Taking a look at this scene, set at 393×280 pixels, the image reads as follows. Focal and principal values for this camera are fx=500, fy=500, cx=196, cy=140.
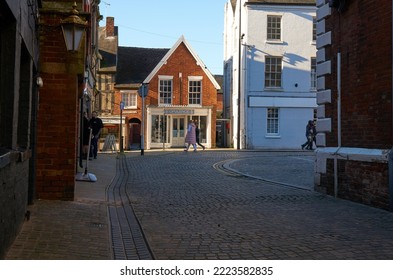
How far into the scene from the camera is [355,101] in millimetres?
9148

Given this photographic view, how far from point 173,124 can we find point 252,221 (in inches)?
1113

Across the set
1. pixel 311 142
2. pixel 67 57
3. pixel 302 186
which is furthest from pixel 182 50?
pixel 67 57

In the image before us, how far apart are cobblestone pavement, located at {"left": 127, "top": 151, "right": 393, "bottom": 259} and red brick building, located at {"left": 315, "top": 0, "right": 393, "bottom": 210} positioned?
430 millimetres

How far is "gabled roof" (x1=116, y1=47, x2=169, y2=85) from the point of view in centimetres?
3762

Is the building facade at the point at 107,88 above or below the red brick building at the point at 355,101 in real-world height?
above

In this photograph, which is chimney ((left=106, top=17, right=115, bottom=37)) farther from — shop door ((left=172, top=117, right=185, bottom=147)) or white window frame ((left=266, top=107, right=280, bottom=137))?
white window frame ((left=266, top=107, right=280, bottom=137))

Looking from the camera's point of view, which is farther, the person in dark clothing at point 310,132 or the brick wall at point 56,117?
the person in dark clothing at point 310,132

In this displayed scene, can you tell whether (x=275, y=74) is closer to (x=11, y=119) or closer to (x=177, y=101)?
(x=177, y=101)

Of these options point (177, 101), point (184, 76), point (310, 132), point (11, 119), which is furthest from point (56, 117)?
point (184, 76)

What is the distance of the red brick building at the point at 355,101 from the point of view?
816 centimetres

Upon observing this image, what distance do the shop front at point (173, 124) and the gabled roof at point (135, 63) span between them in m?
3.73

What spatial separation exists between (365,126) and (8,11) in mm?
6285

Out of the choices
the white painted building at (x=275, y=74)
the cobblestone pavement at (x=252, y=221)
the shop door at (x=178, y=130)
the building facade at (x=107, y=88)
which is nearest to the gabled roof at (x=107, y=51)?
the building facade at (x=107, y=88)

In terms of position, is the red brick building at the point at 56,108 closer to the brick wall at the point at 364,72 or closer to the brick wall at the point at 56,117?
the brick wall at the point at 56,117
